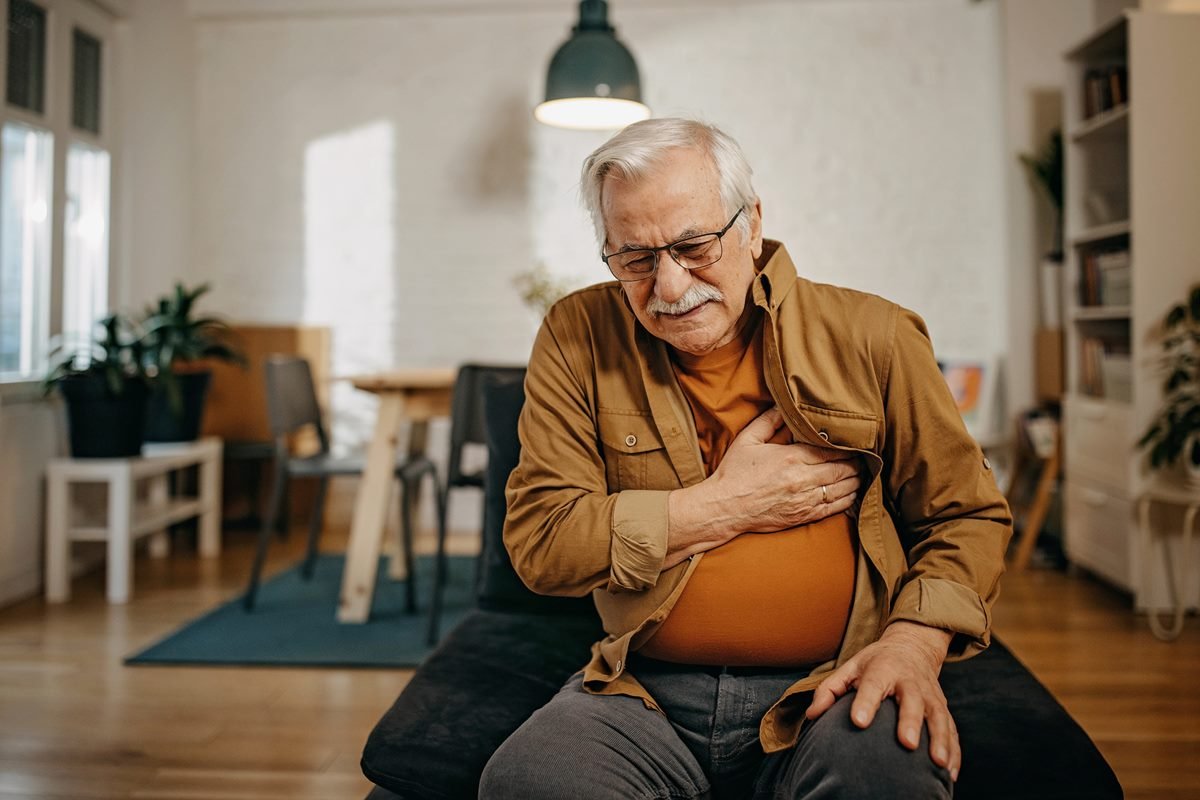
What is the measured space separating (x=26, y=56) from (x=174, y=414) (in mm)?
1541

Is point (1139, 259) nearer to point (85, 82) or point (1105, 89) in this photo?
point (1105, 89)

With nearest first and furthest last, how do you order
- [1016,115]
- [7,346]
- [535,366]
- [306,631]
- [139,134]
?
[535,366]
[306,631]
[7,346]
[1016,115]
[139,134]

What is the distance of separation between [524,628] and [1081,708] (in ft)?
5.24

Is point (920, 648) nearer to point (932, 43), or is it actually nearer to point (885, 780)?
point (885, 780)

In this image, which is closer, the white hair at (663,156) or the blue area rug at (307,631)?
the white hair at (663,156)

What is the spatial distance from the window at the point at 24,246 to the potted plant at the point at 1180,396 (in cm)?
420

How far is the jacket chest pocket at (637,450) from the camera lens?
1486 millimetres

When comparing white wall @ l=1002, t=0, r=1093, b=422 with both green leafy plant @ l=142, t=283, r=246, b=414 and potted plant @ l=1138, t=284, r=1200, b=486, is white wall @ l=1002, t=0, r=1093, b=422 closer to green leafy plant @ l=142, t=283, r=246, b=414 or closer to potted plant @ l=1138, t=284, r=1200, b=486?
potted plant @ l=1138, t=284, r=1200, b=486

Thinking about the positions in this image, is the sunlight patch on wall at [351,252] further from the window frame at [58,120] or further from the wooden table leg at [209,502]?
the window frame at [58,120]

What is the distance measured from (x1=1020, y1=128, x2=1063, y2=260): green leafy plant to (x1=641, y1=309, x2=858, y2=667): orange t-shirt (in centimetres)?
367

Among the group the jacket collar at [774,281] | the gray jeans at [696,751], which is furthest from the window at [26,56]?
the gray jeans at [696,751]

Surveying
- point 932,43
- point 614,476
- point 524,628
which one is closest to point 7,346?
point 524,628

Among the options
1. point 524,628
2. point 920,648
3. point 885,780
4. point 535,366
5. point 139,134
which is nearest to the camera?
point 885,780

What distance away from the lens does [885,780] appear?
1123 mm
